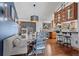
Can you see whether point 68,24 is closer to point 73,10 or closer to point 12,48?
point 73,10

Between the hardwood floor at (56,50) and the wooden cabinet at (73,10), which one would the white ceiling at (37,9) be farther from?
the hardwood floor at (56,50)

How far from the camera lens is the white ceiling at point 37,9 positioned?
2320 millimetres

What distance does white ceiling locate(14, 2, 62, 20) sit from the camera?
7.61 ft

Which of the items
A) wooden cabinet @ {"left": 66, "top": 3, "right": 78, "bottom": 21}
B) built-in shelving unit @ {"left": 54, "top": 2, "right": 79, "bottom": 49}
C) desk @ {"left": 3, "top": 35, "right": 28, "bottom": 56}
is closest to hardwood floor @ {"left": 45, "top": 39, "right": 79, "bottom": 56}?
built-in shelving unit @ {"left": 54, "top": 2, "right": 79, "bottom": 49}

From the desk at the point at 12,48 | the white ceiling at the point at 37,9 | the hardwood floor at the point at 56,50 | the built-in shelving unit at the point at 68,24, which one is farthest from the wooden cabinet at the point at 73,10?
the desk at the point at 12,48

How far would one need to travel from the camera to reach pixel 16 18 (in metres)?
2.28

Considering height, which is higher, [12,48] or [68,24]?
[68,24]

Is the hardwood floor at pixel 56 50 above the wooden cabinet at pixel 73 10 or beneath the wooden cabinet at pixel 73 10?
beneath

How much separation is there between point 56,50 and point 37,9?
32.7 inches

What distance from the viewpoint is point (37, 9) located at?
234cm

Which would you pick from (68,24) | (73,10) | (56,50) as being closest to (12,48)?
(56,50)

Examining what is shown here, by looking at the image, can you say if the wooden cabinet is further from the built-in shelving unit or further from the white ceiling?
the white ceiling

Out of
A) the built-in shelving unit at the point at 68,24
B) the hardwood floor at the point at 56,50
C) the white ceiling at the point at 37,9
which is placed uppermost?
the white ceiling at the point at 37,9

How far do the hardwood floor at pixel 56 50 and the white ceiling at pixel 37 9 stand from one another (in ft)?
1.61
